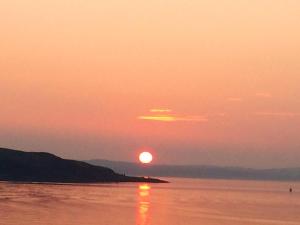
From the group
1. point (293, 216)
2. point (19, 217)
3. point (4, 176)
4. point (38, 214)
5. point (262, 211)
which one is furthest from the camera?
point (4, 176)

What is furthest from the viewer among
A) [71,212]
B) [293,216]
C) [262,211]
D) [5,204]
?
[262,211]

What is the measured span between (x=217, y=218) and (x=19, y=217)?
22.7m

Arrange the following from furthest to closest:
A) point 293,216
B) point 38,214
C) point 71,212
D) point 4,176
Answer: point 4,176
point 293,216
point 71,212
point 38,214

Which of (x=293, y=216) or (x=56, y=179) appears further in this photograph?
(x=56, y=179)

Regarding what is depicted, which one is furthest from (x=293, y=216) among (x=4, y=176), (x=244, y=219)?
(x=4, y=176)

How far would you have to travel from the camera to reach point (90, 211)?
253 ft

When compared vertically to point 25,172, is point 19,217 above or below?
below

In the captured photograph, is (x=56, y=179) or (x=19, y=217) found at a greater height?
(x=56, y=179)

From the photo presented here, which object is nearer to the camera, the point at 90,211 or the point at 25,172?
the point at 90,211

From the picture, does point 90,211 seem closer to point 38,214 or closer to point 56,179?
point 38,214

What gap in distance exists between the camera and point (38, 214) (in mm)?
69000

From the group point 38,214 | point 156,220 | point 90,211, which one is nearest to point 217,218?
point 156,220

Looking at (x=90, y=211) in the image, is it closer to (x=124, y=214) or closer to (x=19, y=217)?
(x=124, y=214)

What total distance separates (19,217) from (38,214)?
4.87 m
